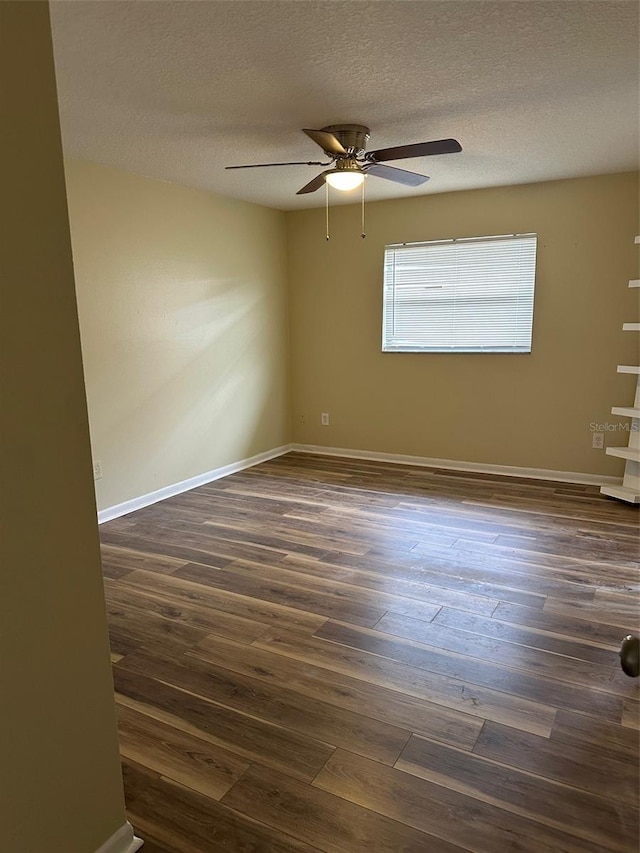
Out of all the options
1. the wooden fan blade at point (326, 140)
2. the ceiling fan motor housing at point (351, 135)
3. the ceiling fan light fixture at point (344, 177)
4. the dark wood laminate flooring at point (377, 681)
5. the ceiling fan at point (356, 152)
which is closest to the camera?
the dark wood laminate flooring at point (377, 681)

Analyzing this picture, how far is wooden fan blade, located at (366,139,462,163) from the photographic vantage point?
9.22ft

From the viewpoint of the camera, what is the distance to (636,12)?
6.35 ft

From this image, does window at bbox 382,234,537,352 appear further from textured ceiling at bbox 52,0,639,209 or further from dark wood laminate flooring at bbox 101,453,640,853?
dark wood laminate flooring at bbox 101,453,640,853

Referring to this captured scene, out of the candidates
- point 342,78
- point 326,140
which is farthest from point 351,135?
point 342,78

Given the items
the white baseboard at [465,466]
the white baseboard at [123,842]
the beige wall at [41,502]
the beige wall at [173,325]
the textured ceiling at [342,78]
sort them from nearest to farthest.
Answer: the beige wall at [41,502]
the white baseboard at [123,842]
the textured ceiling at [342,78]
the beige wall at [173,325]
the white baseboard at [465,466]

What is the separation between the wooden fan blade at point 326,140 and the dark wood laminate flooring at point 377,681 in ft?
7.24

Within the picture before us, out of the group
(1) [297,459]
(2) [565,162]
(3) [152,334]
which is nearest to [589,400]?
(2) [565,162]

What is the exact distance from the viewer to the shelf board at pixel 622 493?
4.14 m

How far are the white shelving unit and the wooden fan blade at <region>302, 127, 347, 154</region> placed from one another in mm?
2385

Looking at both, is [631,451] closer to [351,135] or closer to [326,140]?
[351,135]

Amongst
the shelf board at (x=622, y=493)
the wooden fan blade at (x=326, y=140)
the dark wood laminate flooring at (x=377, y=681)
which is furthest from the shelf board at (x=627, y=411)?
the wooden fan blade at (x=326, y=140)

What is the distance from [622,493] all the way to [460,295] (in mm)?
2071

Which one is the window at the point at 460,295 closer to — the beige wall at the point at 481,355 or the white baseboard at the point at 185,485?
the beige wall at the point at 481,355

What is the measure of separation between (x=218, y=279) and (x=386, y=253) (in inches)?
61.0
